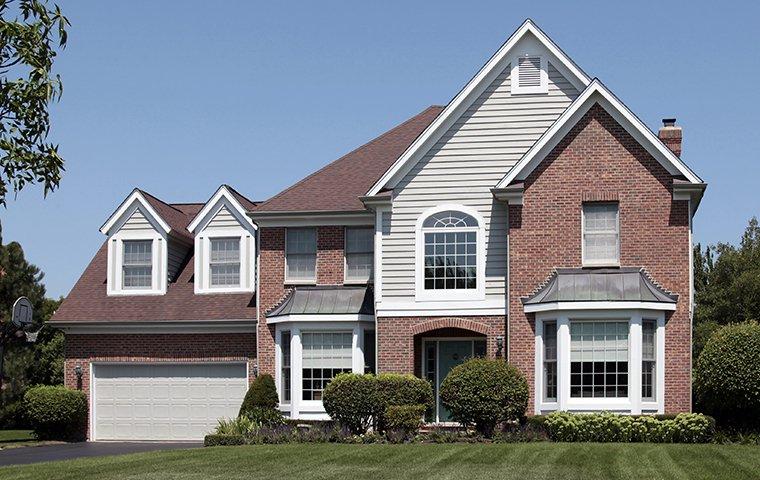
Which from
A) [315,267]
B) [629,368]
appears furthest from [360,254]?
[629,368]

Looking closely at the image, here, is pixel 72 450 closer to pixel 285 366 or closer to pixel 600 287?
pixel 285 366

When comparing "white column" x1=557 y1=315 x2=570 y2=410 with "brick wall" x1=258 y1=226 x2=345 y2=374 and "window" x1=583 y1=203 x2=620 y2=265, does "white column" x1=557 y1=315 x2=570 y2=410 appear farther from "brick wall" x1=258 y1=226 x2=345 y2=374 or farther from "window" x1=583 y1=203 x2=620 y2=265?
"brick wall" x1=258 y1=226 x2=345 y2=374

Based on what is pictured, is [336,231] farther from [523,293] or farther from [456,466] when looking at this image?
[456,466]

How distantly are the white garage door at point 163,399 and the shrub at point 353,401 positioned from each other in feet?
21.0

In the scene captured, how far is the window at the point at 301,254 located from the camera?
3444cm

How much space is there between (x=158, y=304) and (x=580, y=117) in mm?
14287

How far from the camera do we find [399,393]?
1162 inches

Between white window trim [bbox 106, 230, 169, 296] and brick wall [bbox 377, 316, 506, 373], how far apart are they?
28.3ft

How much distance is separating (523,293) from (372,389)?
4463 mm

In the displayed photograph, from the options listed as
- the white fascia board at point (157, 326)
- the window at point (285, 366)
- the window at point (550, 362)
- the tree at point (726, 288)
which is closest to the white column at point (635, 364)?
the window at point (550, 362)

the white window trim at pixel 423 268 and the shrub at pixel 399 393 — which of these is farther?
the white window trim at pixel 423 268

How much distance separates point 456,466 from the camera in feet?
71.6

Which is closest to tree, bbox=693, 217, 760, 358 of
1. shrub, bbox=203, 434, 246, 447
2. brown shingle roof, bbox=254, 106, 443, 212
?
brown shingle roof, bbox=254, 106, 443, 212

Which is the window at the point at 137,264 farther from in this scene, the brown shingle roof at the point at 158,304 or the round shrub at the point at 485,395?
the round shrub at the point at 485,395
